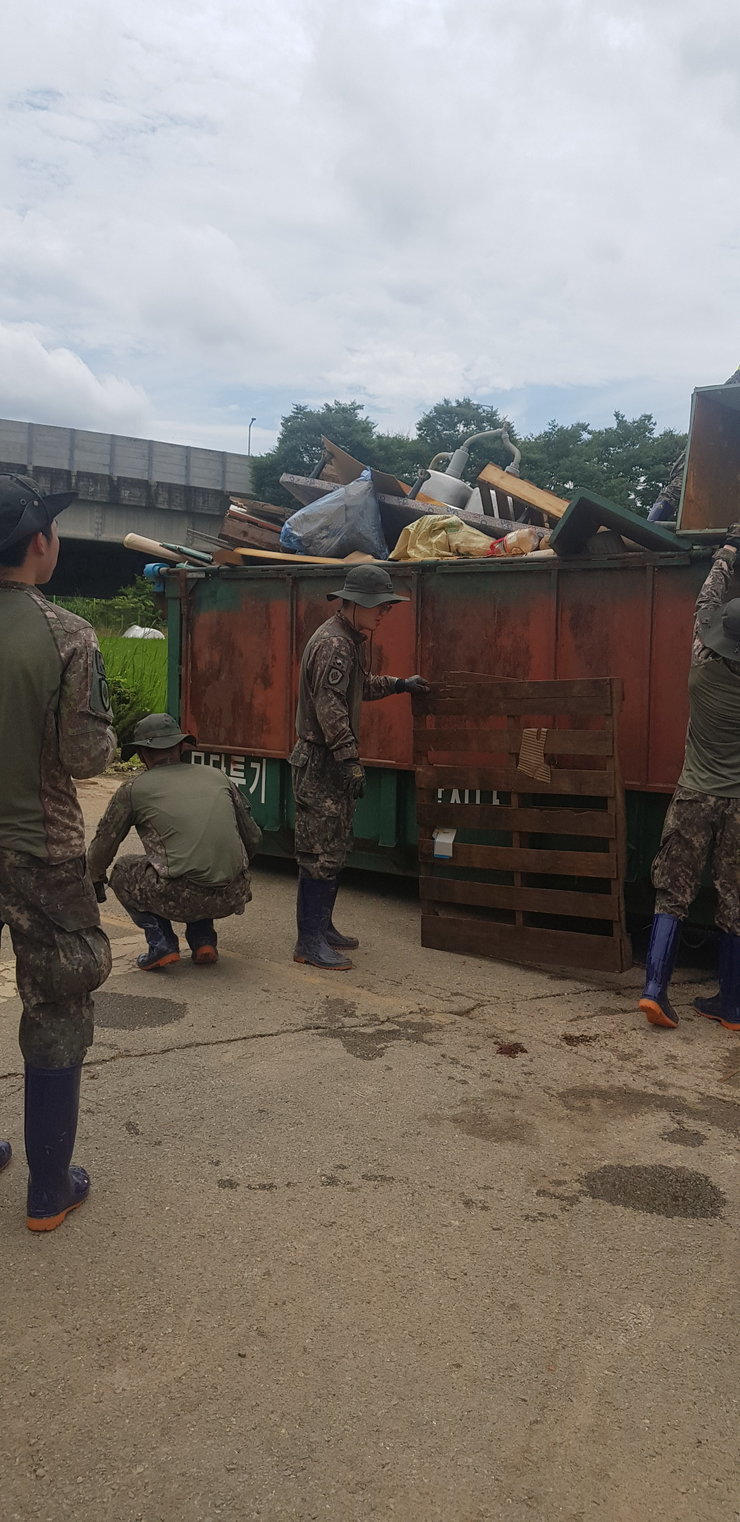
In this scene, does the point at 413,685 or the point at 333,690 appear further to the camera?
the point at 413,685

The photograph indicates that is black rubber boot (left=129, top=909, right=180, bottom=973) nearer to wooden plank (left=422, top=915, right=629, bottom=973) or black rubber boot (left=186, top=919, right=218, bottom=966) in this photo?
black rubber boot (left=186, top=919, right=218, bottom=966)

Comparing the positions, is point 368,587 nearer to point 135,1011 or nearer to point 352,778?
point 352,778

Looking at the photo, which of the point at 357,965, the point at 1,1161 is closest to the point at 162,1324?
the point at 1,1161

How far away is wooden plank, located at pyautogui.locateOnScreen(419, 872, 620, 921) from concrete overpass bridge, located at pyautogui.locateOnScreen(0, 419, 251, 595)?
914 inches

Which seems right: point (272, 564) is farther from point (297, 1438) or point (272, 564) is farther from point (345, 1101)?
point (297, 1438)

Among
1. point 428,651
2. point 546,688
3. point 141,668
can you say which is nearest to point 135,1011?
point 546,688

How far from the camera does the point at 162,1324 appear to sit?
252 cm

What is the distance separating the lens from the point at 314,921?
560 cm

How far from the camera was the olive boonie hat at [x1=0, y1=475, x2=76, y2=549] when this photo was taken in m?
2.80

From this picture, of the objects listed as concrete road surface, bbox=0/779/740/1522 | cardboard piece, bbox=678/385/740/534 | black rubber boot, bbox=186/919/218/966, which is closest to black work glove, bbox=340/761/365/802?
black rubber boot, bbox=186/919/218/966

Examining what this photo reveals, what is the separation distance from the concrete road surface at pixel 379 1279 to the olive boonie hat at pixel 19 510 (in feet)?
5.90

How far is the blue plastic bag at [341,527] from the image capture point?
7551 mm

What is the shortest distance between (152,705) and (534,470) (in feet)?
58.0

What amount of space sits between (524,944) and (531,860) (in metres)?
0.43
